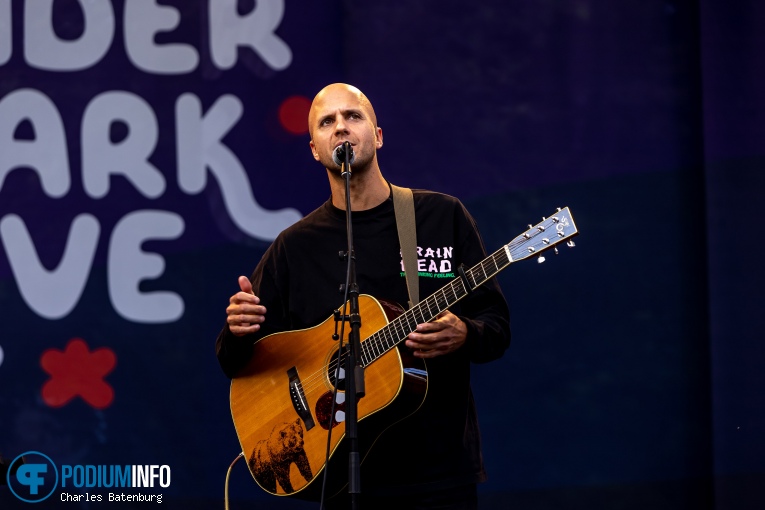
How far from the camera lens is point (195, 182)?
16.1 feet

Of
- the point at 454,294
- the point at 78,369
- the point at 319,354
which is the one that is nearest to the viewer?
the point at 454,294

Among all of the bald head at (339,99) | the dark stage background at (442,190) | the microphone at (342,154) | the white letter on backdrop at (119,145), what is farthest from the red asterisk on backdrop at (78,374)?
the microphone at (342,154)

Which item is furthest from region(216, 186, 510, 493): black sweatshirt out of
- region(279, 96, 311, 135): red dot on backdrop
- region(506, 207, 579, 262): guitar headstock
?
region(279, 96, 311, 135): red dot on backdrop

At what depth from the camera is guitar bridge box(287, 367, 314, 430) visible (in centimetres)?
317

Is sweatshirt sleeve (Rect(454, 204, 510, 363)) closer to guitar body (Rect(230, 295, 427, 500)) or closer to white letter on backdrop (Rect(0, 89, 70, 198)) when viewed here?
guitar body (Rect(230, 295, 427, 500))

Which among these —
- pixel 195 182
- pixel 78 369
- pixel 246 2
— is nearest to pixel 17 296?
pixel 78 369

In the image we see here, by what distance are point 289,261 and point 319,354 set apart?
35 centimetres

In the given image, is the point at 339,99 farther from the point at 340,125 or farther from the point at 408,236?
the point at 408,236

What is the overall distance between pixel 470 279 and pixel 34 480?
2928mm

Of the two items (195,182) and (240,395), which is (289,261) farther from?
(195,182)

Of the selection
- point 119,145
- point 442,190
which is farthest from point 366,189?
point 119,145

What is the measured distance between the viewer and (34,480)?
4758mm

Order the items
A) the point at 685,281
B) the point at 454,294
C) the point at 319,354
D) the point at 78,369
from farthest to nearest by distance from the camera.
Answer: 1. the point at 78,369
2. the point at 685,281
3. the point at 319,354
4. the point at 454,294

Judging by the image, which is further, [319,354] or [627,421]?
[627,421]
